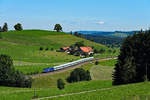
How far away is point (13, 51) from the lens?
426ft

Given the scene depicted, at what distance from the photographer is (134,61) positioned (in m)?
47.0

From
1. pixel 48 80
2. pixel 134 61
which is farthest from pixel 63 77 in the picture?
pixel 134 61

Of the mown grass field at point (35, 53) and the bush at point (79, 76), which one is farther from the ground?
the mown grass field at point (35, 53)

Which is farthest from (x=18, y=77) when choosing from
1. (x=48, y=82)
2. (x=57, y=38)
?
(x=57, y=38)

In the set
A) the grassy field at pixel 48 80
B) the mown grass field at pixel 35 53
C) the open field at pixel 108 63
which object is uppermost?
the mown grass field at pixel 35 53

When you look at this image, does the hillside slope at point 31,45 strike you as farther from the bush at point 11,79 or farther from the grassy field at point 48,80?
the bush at point 11,79

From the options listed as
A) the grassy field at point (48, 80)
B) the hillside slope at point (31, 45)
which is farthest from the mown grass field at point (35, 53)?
the grassy field at point (48, 80)

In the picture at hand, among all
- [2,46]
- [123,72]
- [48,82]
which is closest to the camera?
[123,72]

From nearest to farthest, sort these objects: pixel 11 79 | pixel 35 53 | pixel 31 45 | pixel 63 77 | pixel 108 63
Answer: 1. pixel 11 79
2. pixel 63 77
3. pixel 108 63
4. pixel 35 53
5. pixel 31 45

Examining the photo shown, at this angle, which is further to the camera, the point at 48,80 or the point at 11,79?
the point at 48,80

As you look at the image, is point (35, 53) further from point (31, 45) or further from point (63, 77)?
point (63, 77)

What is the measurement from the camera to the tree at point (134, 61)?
4544 cm

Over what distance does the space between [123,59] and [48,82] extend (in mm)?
33188

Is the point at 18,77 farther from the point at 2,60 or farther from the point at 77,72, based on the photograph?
the point at 77,72
